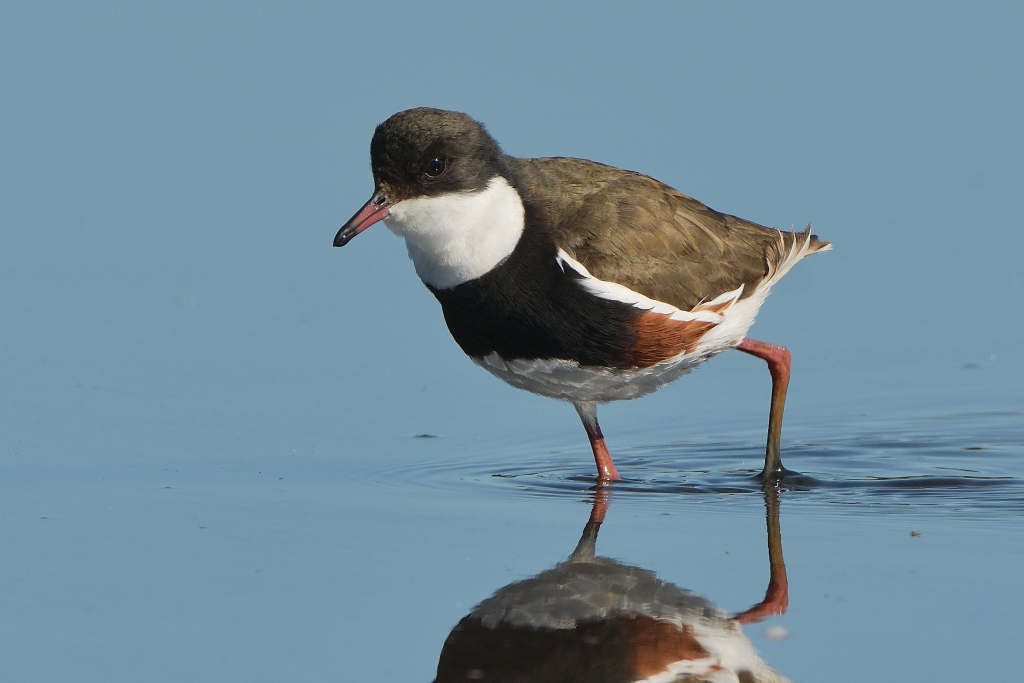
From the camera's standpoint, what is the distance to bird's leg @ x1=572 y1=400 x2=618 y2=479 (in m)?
8.48

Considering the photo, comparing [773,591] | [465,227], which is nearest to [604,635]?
[773,591]

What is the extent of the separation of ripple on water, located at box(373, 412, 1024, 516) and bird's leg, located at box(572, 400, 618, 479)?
8cm

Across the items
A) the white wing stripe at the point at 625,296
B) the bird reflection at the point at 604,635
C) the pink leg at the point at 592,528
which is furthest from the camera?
the white wing stripe at the point at 625,296

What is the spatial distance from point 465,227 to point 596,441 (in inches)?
63.6

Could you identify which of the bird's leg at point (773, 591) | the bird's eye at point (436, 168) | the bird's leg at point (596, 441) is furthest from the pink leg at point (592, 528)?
the bird's eye at point (436, 168)

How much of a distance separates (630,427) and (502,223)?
8.32ft

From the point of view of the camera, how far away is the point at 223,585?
629 centimetres

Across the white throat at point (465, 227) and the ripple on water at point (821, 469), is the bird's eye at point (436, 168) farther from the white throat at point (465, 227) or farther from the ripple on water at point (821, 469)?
the ripple on water at point (821, 469)

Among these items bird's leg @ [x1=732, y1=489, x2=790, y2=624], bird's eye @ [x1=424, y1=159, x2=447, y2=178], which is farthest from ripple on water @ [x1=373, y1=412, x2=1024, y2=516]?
bird's eye @ [x1=424, y1=159, x2=447, y2=178]

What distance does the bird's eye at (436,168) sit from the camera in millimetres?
7719

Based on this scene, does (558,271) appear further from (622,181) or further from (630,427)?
(630,427)

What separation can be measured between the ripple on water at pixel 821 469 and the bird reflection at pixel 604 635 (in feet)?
5.80

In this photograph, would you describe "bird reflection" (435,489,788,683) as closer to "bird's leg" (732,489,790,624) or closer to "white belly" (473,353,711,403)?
"bird's leg" (732,489,790,624)

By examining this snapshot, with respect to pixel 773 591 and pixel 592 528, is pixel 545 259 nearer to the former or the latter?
pixel 592 528
